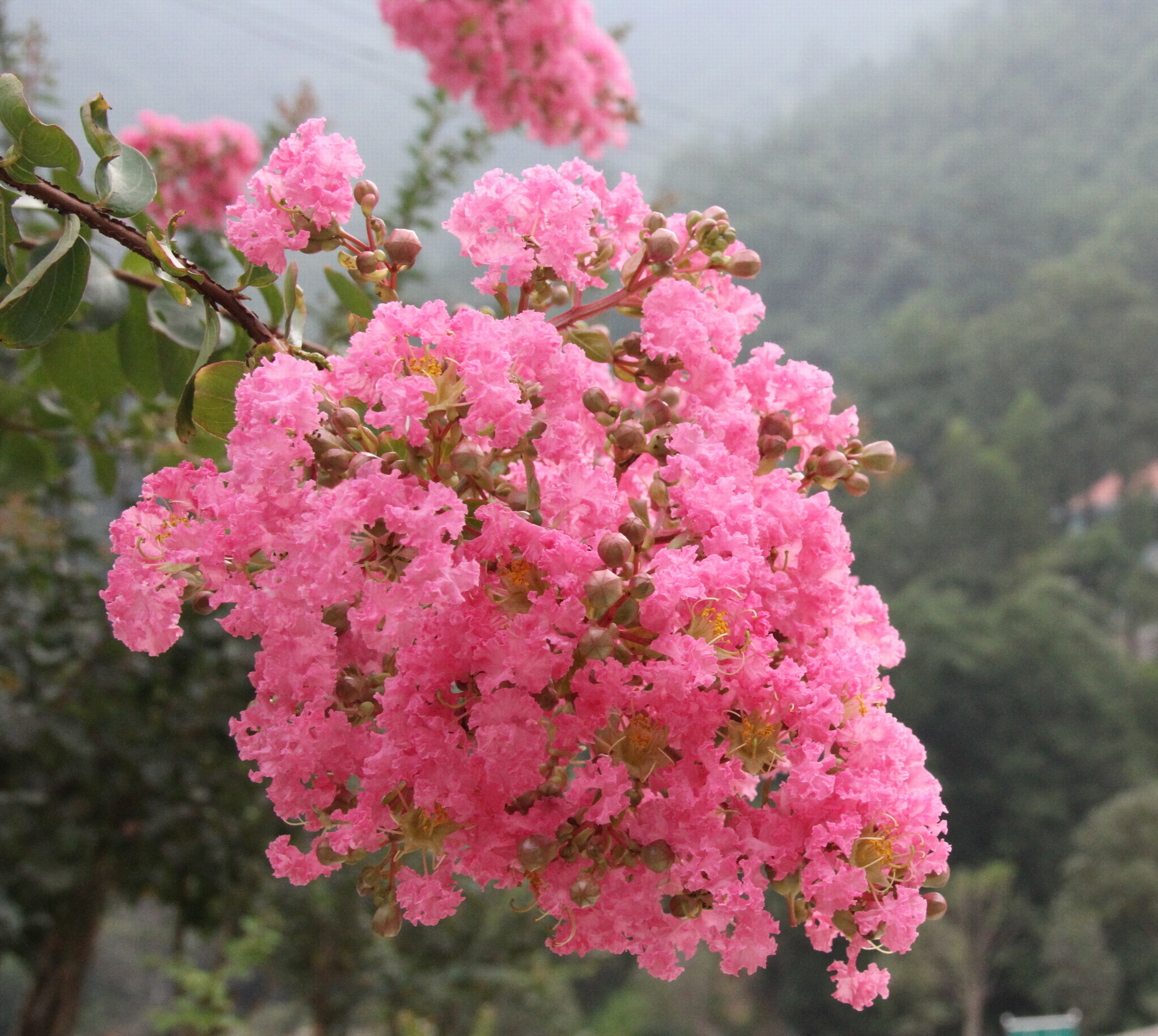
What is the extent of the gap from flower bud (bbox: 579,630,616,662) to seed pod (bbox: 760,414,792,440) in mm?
146

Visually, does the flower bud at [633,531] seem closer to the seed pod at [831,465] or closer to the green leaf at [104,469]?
the seed pod at [831,465]

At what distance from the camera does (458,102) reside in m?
→ 1.74

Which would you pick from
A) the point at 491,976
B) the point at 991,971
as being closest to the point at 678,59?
the point at 991,971

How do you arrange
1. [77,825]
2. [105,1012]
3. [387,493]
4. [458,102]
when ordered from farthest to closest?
[105,1012] → [458,102] → [77,825] → [387,493]

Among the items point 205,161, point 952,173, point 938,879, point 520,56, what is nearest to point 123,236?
point 938,879

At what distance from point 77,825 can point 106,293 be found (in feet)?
4.11

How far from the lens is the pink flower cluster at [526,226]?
1.40 ft

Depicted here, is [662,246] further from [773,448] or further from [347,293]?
[347,293]

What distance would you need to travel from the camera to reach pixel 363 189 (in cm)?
44

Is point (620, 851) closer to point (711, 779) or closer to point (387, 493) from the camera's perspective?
point (711, 779)

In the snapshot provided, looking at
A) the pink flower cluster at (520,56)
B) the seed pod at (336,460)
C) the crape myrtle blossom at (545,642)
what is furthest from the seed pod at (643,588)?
the pink flower cluster at (520,56)

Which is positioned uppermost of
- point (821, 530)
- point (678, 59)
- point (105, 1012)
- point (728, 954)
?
point (678, 59)

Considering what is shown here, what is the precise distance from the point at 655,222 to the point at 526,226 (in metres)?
0.06

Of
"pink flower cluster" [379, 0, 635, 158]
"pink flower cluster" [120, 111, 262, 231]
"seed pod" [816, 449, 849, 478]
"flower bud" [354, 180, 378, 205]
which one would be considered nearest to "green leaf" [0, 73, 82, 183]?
"flower bud" [354, 180, 378, 205]
